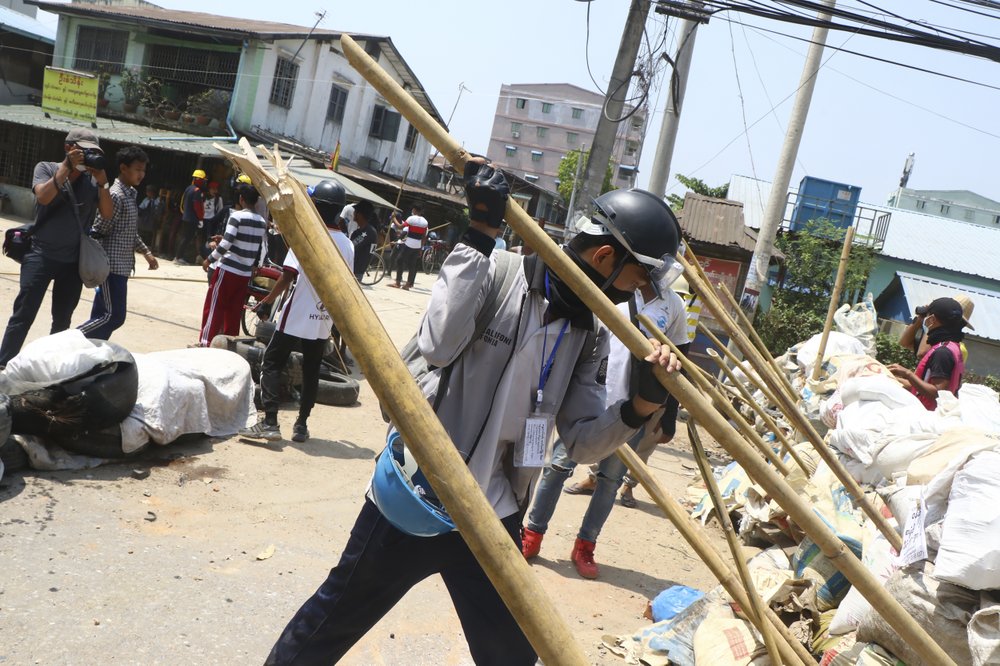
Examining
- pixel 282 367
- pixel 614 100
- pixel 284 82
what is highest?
pixel 284 82

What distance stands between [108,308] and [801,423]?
15.6 feet

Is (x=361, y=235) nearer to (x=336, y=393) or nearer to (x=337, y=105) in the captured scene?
(x=336, y=393)

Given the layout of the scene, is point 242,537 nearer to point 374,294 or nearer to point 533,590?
point 533,590

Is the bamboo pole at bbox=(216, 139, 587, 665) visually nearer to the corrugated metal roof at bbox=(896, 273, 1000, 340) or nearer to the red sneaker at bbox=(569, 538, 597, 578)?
the red sneaker at bbox=(569, 538, 597, 578)

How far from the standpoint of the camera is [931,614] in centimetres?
282

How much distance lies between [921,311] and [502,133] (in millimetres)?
73192

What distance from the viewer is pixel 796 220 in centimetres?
2459

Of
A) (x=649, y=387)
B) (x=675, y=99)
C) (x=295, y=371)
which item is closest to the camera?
(x=649, y=387)

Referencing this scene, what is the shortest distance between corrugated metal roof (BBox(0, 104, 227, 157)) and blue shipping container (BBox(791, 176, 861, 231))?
1721 cm

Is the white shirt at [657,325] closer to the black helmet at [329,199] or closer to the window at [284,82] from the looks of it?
the black helmet at [329,199]

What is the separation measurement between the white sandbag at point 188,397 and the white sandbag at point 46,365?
1.30 ft

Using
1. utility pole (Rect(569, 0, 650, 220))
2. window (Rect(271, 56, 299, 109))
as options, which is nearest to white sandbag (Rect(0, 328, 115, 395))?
utility pole (Rect(569, 0, 650, 220))

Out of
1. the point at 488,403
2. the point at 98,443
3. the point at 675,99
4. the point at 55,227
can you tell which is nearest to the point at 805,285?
the point at 675,99

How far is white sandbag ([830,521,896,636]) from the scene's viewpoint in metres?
3.16
